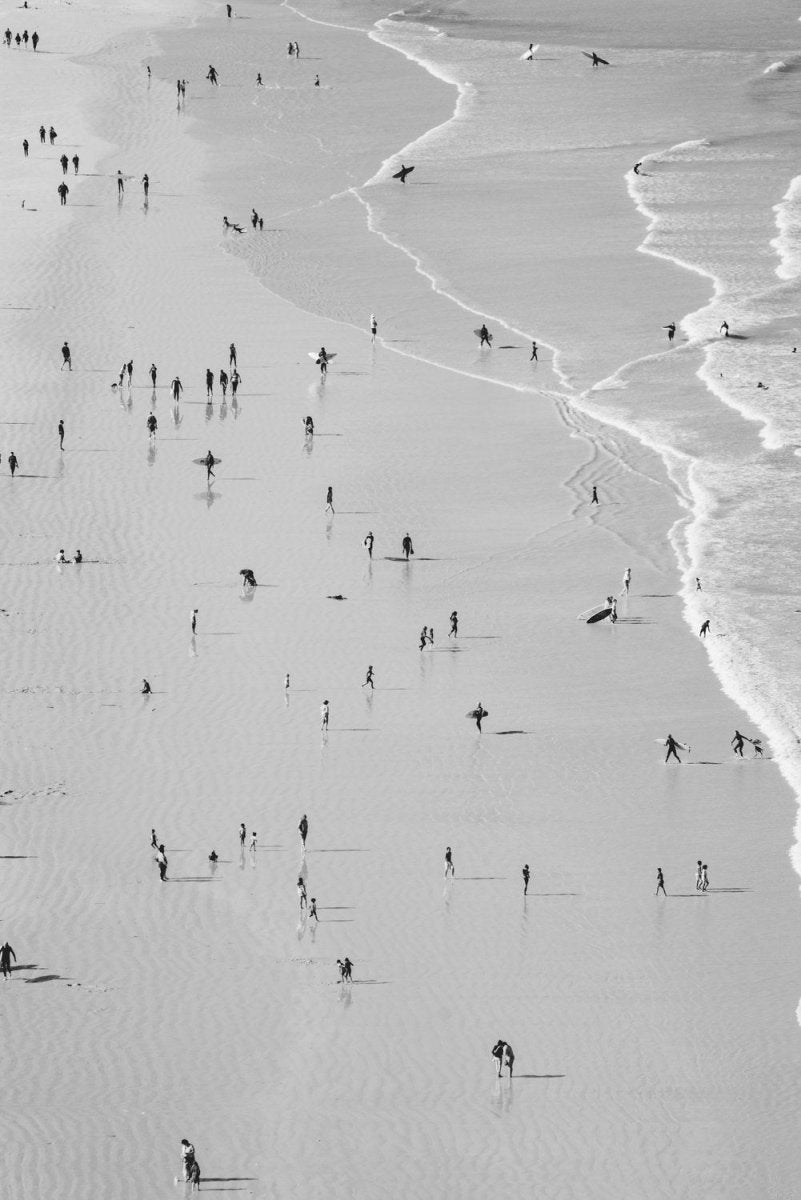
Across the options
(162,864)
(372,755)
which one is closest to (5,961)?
(162,864)

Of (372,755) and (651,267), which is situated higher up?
(651,267)

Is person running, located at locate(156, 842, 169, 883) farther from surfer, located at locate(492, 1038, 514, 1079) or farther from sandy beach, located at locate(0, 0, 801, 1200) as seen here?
surfer, located at locate(492, 1038, 514, 1079)

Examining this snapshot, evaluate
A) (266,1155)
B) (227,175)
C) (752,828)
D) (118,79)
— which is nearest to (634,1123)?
(266,1155)

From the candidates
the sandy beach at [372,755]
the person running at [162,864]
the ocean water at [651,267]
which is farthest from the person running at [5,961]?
the ocean water at [651,267]

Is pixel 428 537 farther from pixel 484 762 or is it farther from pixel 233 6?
pixel 233 6

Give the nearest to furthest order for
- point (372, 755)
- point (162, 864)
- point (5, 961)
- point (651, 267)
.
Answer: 1. point (5, 961)
2. point (162, 864)
3. point (372, 755)
4. point (651, 267)

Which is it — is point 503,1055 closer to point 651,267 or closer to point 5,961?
point 5,961
